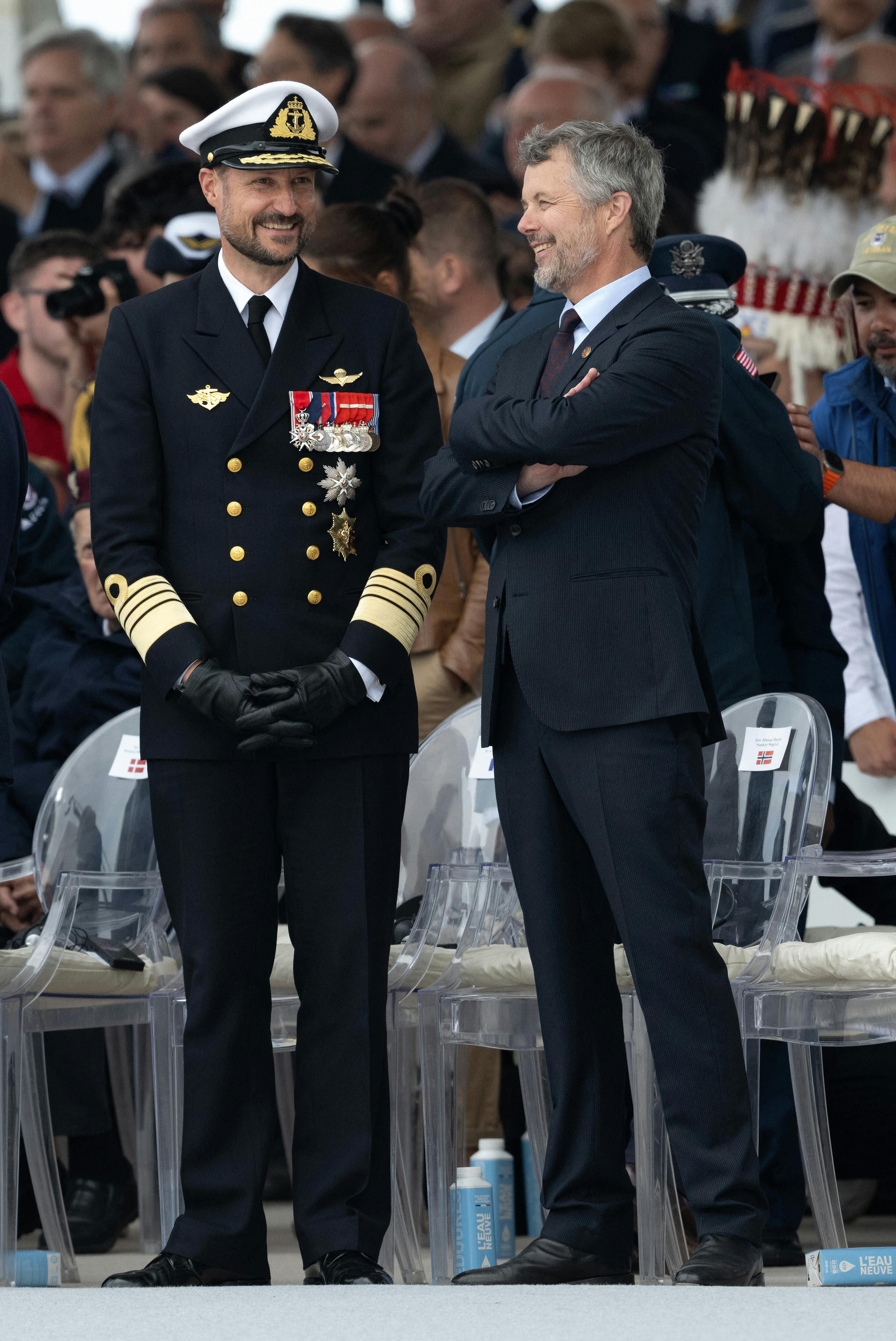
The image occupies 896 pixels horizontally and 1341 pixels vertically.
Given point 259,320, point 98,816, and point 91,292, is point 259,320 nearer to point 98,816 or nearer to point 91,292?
point 98,816

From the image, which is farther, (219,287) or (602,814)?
(219,287)

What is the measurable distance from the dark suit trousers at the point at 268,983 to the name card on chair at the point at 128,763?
1.12 meters

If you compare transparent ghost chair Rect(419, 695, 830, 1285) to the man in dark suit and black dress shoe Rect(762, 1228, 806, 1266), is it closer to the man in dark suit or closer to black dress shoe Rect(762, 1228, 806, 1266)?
black dress shoe Rect(762, 1228, 806, 1266)

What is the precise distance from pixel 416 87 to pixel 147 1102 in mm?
4128

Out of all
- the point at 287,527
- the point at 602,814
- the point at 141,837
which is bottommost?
the point at 141,837

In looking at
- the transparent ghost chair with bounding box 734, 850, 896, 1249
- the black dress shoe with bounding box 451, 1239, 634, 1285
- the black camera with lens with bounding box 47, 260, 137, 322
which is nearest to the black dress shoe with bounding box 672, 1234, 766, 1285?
the black dress shoe with bounding box 451, 1239, 634, 1285

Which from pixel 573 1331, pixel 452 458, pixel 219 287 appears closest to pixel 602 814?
pixel 452 458

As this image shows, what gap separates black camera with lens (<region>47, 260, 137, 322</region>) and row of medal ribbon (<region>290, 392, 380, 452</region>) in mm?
2455

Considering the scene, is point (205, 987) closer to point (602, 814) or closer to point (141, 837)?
point (602, 814)

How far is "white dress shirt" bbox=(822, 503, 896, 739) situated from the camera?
4.52 m

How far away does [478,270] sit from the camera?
17.7 ft

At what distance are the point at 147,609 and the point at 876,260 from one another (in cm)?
182

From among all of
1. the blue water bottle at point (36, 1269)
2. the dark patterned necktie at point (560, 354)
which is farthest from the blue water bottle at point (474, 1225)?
the dark patterned necktie at point (560, 354)

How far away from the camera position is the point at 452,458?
10.2ft
